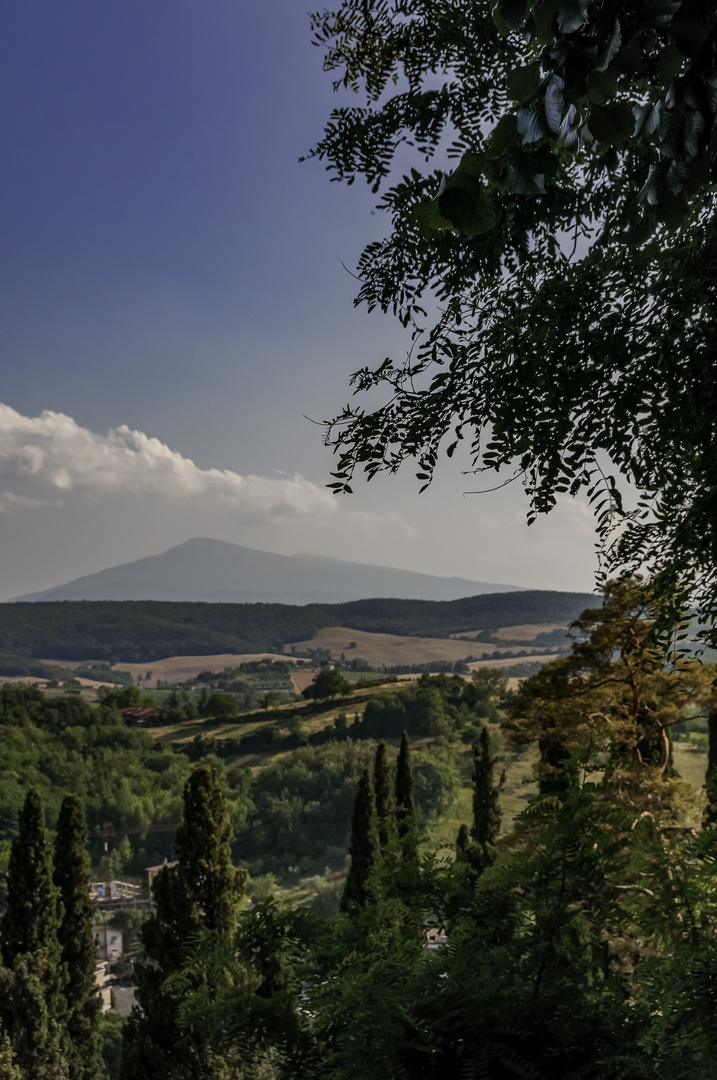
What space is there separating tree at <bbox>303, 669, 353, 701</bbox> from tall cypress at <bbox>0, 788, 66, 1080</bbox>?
13508mm

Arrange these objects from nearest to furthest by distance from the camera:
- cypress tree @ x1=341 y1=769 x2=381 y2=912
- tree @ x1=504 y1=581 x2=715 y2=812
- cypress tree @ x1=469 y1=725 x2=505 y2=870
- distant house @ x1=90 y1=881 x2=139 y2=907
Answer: tree @ x1=504 y1=581 x2=715 y2=812 → cypress tree @ x1=341 y1=769 x2=381 y2=912 → cypress tree @ x1=469 y1=725 x2=505 y2=870 → distant house @ x1=90 y1=881 x2=139 y2=907

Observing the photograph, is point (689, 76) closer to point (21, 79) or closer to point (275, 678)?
point (21, 79)

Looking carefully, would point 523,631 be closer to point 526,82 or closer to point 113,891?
Answer: point 113,891

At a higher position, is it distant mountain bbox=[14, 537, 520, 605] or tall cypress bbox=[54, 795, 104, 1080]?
distant mountain bbox=[14, 537, 520, 605]

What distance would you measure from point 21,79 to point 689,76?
39.8 feet

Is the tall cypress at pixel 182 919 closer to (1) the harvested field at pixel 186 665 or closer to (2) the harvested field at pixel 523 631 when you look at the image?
(2) the harvested field at pixel 523 631

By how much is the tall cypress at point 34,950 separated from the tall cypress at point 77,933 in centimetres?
24

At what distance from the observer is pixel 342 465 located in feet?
4.81

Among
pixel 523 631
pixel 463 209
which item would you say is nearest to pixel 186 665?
pixel 523 631

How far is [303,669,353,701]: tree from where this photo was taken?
2088 centimetres

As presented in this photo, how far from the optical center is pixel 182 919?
610cm

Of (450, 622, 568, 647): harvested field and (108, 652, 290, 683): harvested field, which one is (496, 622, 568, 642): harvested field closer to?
(450, 622, 568, 647): harvested field

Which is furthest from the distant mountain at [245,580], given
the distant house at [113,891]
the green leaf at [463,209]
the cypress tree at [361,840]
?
the green leaf at [463,209]

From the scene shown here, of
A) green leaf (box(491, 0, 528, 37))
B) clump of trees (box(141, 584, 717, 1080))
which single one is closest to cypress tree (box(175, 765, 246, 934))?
clump of trees (box(141, 584, 717, 1080))
